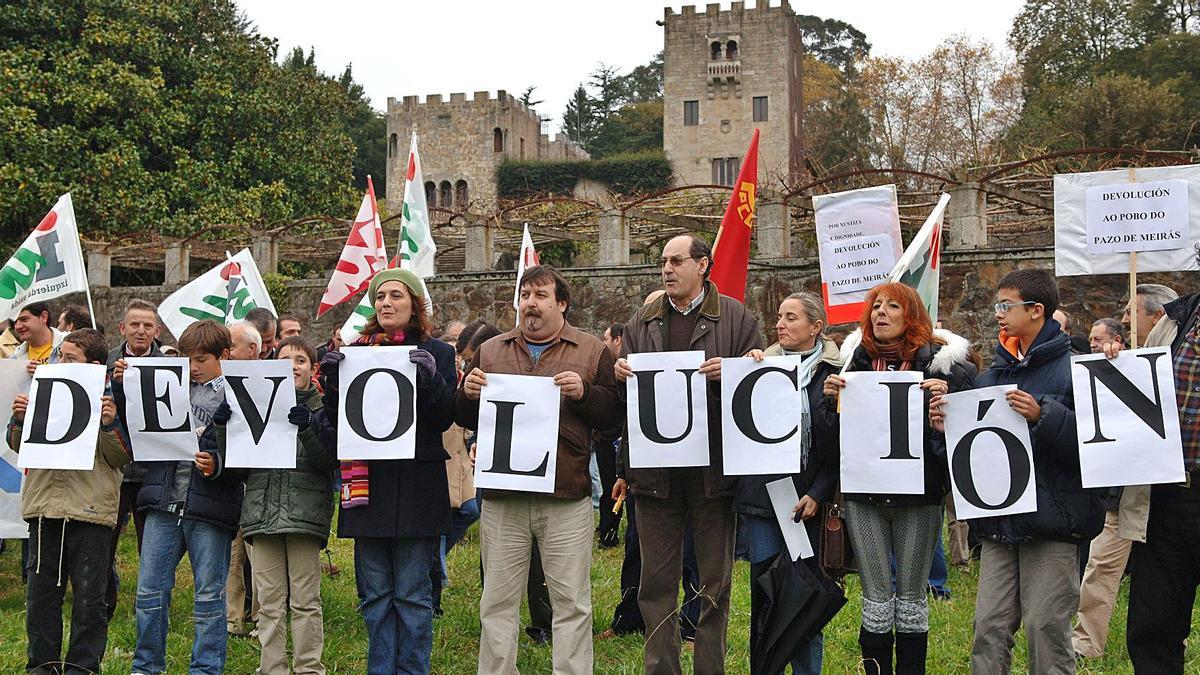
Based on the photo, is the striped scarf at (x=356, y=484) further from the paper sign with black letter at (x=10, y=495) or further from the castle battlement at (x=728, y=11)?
the castle battlement at (x=728, y=11)

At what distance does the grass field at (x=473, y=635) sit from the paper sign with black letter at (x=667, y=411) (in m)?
1.48

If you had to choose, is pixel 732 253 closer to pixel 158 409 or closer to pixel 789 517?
pixel 789 517

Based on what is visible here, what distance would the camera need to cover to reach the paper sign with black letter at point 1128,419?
14.6 ft

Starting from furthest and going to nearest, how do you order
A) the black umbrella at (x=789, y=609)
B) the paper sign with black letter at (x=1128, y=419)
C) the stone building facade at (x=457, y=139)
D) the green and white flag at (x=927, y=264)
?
the stone building facade at (x=457, y=139)
the green and white flag at (x=927, y=264)
the black umbrella at (x=789, y=609)
the paper sign with black letter at (x=1128, y=419)

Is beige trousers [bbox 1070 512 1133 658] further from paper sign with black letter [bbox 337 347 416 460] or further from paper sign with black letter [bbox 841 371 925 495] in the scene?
paper sign with black letter [bbox 337 347 416 460]

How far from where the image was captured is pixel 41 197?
22594mm

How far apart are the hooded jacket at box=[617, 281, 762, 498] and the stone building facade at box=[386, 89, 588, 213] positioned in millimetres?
52889

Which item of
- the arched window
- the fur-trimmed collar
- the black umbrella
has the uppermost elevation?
the arched window

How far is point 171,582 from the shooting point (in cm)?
580

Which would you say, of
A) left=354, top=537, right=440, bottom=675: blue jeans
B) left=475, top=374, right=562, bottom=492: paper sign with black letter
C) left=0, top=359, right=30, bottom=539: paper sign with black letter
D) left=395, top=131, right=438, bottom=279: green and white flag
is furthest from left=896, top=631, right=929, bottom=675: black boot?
left=395, top=131, right=438, bottom=279: green and white flag

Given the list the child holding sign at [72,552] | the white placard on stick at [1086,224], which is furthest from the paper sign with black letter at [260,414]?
the white placard on stick at [1086,224]

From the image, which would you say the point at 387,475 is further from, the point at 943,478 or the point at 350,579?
the point at 350,579

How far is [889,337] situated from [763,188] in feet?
35.7

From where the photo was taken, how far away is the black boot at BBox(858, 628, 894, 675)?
4945 mm
